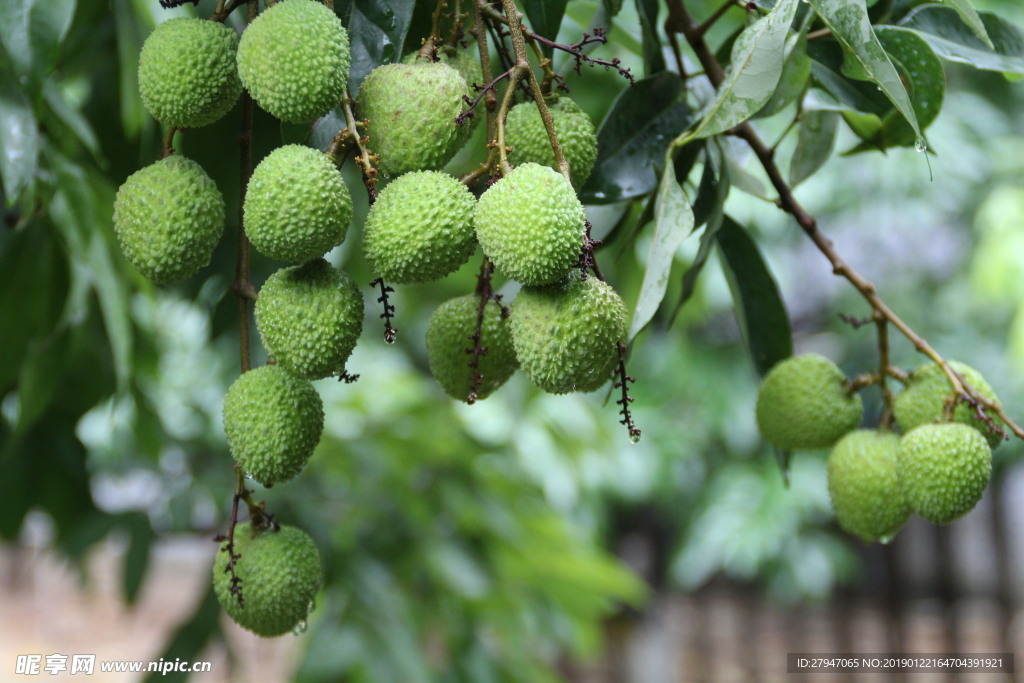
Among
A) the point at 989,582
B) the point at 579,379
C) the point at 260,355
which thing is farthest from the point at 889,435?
the point at 989,582

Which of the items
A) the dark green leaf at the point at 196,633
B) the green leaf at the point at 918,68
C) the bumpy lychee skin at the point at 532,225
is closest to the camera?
the bumpy lychee skin at the point at 532,225

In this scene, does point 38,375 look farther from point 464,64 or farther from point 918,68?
point 918,68

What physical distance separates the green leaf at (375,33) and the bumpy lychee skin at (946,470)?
1.83 feet

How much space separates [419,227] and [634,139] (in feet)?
1.05

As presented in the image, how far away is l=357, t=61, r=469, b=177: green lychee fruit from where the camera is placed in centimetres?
64

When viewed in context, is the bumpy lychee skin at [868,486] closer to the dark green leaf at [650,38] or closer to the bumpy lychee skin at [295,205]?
the dark green leaf at [650,38]

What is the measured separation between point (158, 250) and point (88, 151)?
18.0 inches

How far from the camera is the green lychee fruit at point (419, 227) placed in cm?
60

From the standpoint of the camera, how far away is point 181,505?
5.27 feet

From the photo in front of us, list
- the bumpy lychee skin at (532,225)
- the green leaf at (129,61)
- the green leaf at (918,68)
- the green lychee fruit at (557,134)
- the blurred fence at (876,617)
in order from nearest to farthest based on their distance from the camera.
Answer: the bumpy lychee skin at (532,225) → the green lychee fruit at (557,134) → the green leaf at (918,68) → the green leaf at (129,61) → the blurred fence at (876,617)

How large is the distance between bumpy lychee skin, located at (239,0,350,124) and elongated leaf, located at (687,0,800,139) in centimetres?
28

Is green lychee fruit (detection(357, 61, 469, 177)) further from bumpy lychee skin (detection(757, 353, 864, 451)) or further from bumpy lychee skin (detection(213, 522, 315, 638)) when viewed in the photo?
bumpy lychee skin (detection(757, 353, 864, 451))

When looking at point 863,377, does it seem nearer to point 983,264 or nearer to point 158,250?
point 158,250

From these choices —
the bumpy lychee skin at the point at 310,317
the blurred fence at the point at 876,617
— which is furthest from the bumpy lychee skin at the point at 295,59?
the blurred fence at the point at 876,617
